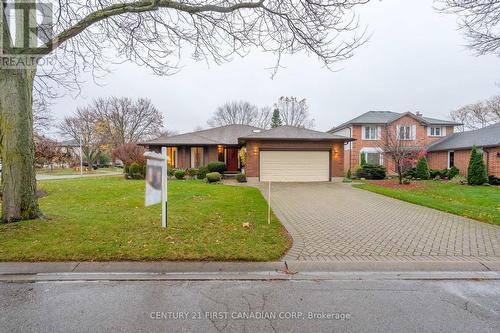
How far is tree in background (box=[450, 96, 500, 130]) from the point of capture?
107 ft

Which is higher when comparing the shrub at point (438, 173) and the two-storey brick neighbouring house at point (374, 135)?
the two-storey brick neighbouring house at point (374, 135)

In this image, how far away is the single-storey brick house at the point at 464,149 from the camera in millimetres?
18062

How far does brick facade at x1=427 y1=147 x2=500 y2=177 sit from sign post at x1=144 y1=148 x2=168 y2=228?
23344 mm

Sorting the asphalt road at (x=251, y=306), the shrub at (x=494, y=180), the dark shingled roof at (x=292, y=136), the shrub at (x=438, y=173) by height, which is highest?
the dark shingled roof at (x=292, y=136)

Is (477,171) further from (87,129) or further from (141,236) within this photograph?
(87,129)

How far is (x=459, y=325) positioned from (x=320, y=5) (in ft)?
20.9

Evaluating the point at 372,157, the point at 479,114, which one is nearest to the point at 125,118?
the point at 372,157

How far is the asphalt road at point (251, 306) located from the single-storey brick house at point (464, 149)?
2072 cm

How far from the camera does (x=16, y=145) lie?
5.37m

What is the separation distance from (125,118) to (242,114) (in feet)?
65.3

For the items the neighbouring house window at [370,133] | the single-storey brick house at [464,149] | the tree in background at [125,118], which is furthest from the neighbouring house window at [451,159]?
the tree in background at [125,118]

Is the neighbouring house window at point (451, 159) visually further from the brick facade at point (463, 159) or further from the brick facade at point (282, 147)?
the brick facade at point (282, 147)

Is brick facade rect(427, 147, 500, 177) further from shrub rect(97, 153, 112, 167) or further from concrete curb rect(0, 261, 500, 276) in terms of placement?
shrub rect(97, 153, 112, 167)

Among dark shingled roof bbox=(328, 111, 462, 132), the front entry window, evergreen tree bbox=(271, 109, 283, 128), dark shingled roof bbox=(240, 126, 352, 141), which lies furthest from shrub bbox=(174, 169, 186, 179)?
evergreen tree bbox=(271, 109, 283, 128)
